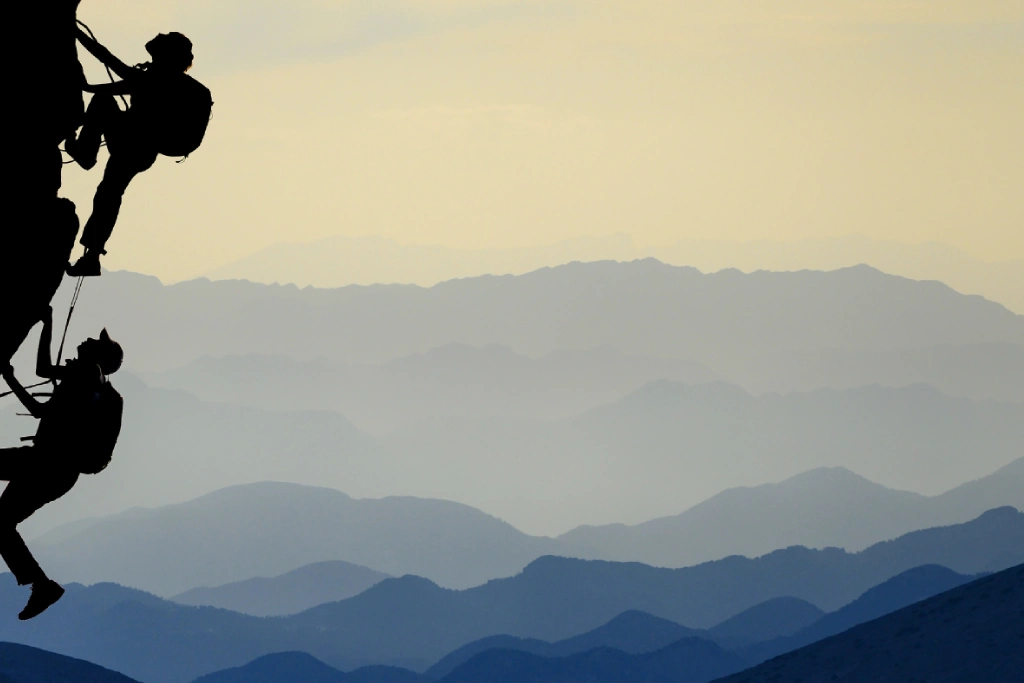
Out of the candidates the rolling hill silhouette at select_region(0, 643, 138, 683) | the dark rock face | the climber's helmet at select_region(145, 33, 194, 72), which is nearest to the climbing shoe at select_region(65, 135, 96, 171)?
the dark rock face

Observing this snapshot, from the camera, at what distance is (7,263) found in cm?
1253

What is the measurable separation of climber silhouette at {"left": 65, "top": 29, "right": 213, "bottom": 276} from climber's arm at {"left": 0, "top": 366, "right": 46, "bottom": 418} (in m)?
1.15

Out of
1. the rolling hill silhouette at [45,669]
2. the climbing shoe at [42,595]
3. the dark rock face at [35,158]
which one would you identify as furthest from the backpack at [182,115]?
the rolling hill silhouette at [45,669]

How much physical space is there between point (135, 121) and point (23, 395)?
278cm

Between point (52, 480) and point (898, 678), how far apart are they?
121 m

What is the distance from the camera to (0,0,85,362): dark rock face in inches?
490

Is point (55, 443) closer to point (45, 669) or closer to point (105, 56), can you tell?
point (105, 56)

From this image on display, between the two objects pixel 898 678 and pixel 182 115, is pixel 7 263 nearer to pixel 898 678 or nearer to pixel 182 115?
pixel 182 115

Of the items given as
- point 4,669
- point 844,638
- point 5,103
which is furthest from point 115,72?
point 4,669

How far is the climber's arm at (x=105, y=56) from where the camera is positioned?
1347 centimetres

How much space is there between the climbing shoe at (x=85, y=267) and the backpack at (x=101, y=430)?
3.53 ft

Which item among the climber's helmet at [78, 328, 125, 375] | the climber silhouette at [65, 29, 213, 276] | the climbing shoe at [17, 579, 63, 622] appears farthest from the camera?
the climber silhouette at [65, 29, 213, 276]

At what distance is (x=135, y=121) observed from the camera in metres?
13.7

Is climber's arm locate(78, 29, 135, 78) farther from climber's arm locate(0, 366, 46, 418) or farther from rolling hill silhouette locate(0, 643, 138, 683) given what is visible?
rolling hill silhouette locate(0, 643, 138, 683)
